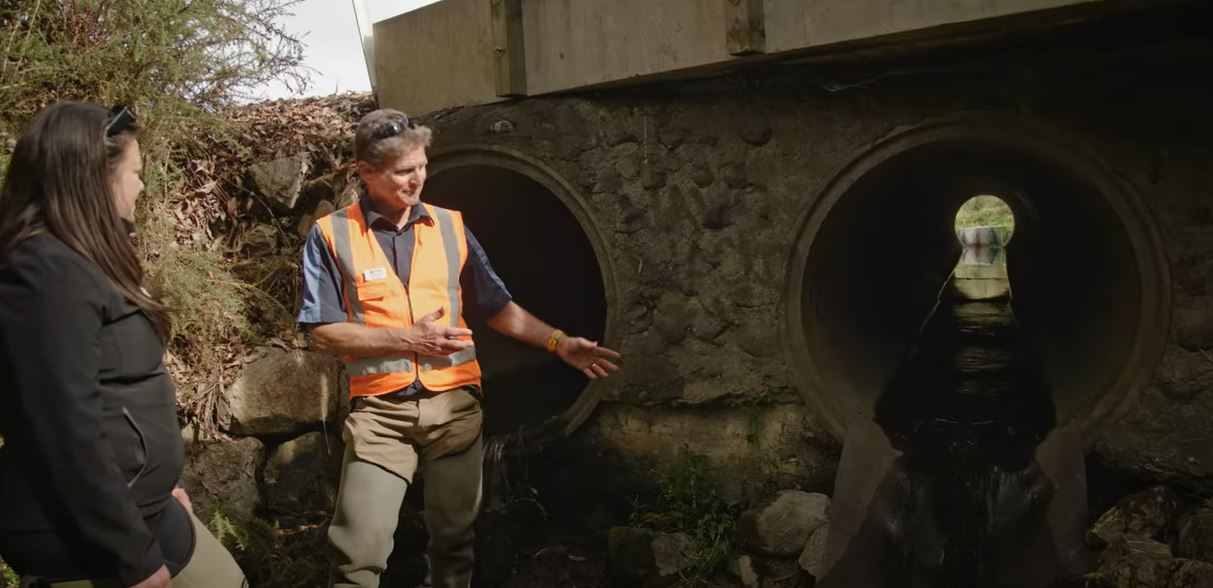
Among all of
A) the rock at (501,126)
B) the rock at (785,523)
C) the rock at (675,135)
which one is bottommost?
the rock at (785,523)

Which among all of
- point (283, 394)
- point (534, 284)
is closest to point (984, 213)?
point (534, 284)

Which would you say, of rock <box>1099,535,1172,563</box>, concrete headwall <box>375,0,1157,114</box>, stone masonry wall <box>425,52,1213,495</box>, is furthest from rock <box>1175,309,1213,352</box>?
concrete headwall <box>375,0,1157,114</box>

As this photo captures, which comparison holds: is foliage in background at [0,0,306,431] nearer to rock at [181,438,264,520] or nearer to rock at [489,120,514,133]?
rock at [181,438,264,520]

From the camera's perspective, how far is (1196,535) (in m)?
4.00

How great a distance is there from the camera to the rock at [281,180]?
19.0ft

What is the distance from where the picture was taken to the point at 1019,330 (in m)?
8.67

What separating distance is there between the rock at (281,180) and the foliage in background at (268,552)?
185 cm

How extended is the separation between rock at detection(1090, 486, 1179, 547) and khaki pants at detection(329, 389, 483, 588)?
2.73 meters

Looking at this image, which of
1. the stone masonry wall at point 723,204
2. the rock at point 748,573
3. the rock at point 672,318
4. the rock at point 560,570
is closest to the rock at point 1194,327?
the stone masonry wall at point 723,204

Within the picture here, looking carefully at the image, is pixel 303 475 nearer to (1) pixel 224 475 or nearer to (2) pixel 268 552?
(1) pixel 224 475

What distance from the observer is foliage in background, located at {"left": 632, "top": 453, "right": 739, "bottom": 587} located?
482 cm

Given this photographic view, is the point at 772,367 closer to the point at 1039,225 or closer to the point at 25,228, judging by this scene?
the point at 25,228

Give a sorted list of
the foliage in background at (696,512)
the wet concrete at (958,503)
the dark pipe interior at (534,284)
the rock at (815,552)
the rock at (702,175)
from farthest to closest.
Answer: the dark pipe interior at (534,284) < the rock at (702,175) < the foliage in background at (696,512) < the rock at (815,552) < the wet concrete at (958,503)

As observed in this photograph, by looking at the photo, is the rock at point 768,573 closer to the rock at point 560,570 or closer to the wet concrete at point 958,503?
the wet concrete at point 958,503
